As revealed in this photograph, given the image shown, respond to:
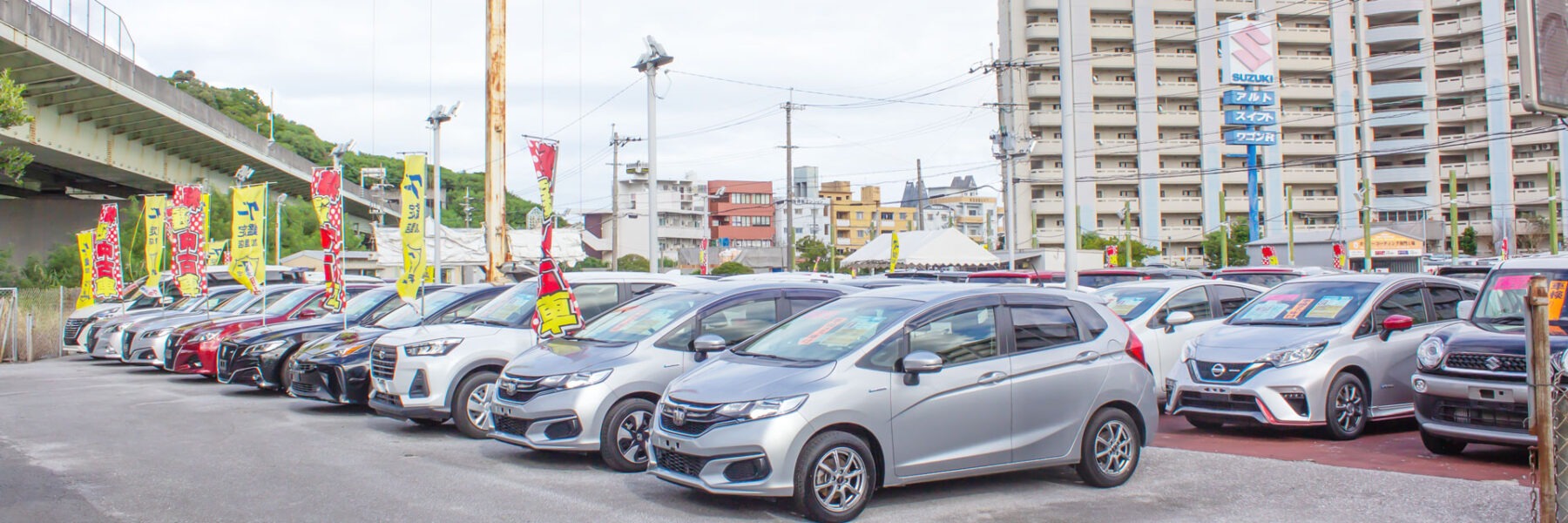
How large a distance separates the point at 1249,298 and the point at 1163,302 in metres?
1.50

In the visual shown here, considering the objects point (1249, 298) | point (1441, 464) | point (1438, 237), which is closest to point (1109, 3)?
point (1438, 237)

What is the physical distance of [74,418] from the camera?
1298 cm

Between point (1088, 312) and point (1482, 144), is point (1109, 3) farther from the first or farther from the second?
point (1088, 312)

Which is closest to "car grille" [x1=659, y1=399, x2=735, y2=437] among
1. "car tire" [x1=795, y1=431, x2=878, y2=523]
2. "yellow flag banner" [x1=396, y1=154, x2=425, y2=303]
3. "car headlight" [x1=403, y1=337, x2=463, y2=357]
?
"car tire" [x1=795, y1=431, x2=878, y2=523]

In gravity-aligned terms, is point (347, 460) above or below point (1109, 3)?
below

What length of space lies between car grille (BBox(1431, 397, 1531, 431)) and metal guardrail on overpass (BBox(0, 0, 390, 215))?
84.6ft

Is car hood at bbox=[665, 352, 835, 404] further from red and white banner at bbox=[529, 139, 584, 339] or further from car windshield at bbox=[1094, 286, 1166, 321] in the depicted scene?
car windshield at bbox=[1094, 286, 1166, 321]

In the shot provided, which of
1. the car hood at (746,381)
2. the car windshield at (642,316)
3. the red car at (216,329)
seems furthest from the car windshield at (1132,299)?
the red car at (216,329)

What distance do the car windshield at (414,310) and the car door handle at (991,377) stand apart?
7872 mm

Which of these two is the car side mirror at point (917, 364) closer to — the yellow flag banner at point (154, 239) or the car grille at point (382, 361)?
the car grille at point (382, 361)

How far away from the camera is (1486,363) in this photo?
8211 millimetres

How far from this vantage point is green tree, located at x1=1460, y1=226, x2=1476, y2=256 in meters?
68.8

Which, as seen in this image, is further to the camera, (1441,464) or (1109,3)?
(1109,3)

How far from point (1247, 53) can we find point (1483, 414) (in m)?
34.8
